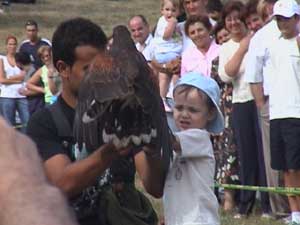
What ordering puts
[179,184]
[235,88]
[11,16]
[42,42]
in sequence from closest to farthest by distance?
[179,184], [235,88], [42,42], [11,16]

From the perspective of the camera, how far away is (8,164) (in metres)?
1.62

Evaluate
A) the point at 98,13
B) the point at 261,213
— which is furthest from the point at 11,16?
the point at 261,213

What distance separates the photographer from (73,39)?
4.12 metres

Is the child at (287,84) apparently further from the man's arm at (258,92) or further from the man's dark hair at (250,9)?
the man's dark hair at (250,9)

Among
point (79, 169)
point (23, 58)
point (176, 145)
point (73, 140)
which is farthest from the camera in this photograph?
point (23, 58)

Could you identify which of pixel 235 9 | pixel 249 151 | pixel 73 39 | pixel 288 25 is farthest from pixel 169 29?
pixel 73 39

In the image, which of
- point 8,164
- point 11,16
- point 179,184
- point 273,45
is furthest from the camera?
point 11,16

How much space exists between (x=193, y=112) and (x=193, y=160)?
0.82 feet

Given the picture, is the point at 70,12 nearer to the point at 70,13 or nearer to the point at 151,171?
the point at 70,13

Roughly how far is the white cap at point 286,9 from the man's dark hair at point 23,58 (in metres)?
8.11

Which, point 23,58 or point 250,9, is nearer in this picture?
point 250,9

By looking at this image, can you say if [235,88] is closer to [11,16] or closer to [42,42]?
[42,42]

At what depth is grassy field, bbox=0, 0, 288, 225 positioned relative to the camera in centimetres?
3186

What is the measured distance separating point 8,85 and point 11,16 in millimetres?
19185
